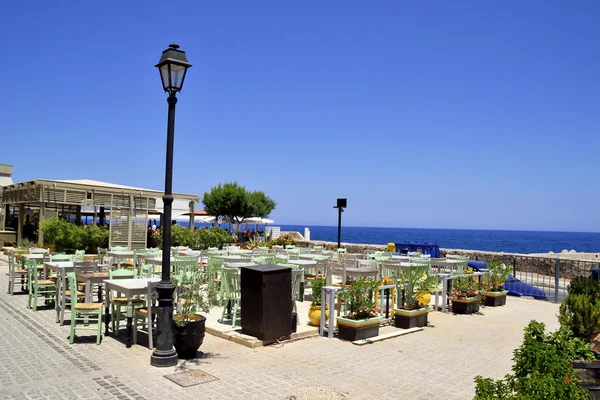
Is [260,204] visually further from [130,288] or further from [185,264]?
[130,288]

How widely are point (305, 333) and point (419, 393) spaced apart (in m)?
2.64

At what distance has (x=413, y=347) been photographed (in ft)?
23.4

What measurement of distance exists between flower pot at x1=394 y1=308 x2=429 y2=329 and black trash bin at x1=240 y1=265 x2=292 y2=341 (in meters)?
2.13

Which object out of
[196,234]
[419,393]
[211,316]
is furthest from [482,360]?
[196,234]

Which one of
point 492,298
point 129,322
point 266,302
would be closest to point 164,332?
point 129,322

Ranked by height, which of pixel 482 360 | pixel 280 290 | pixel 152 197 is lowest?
pixel 482 360

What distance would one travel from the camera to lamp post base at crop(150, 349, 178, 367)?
5.82 m

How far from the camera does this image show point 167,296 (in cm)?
603

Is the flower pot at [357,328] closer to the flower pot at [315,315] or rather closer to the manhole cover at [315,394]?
the flower pot at [315,315]

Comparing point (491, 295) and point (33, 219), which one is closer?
point (491, 295)

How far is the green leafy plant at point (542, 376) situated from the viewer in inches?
113

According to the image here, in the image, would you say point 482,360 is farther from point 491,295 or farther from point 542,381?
point 491,295

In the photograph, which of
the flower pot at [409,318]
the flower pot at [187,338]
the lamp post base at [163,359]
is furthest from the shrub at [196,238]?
the lamp post base at [163,359]

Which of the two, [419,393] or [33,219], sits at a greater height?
[33,219]
